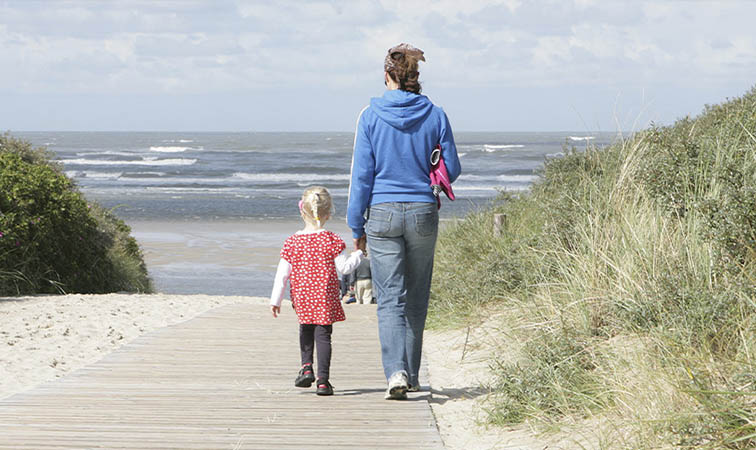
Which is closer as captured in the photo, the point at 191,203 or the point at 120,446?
the point at 120,446

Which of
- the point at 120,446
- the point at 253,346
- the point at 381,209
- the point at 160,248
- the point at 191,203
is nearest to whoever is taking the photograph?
the point at 120,446

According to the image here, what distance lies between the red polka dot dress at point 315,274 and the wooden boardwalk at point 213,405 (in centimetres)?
56

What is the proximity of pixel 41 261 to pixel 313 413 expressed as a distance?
7.25 metres

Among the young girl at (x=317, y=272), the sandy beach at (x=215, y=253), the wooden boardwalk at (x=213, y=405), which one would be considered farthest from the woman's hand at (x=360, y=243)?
the sandy beach at (x=215, y=253)

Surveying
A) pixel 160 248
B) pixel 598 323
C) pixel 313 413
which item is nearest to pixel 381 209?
pixel 313 413

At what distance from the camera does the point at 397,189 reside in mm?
4895

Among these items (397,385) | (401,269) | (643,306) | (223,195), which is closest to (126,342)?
(397,385)

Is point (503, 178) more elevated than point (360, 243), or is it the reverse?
point (360, 243)

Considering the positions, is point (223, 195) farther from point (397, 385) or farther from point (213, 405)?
Answer: point (397, 385)

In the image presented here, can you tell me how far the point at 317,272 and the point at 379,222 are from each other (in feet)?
2.04

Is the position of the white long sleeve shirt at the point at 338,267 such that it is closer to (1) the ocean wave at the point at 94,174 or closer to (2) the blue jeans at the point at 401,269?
(2) the blue jeans at the point at 401,269

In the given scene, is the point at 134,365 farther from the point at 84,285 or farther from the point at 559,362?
the point at 84,285

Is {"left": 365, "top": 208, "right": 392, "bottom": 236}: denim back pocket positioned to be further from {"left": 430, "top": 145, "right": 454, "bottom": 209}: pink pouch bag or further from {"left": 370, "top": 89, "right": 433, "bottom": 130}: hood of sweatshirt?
{"left": 370, "top": 89, "right": 433, "bottom": 130}: hood of sweatshirt

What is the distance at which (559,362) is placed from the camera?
16.6 ft
